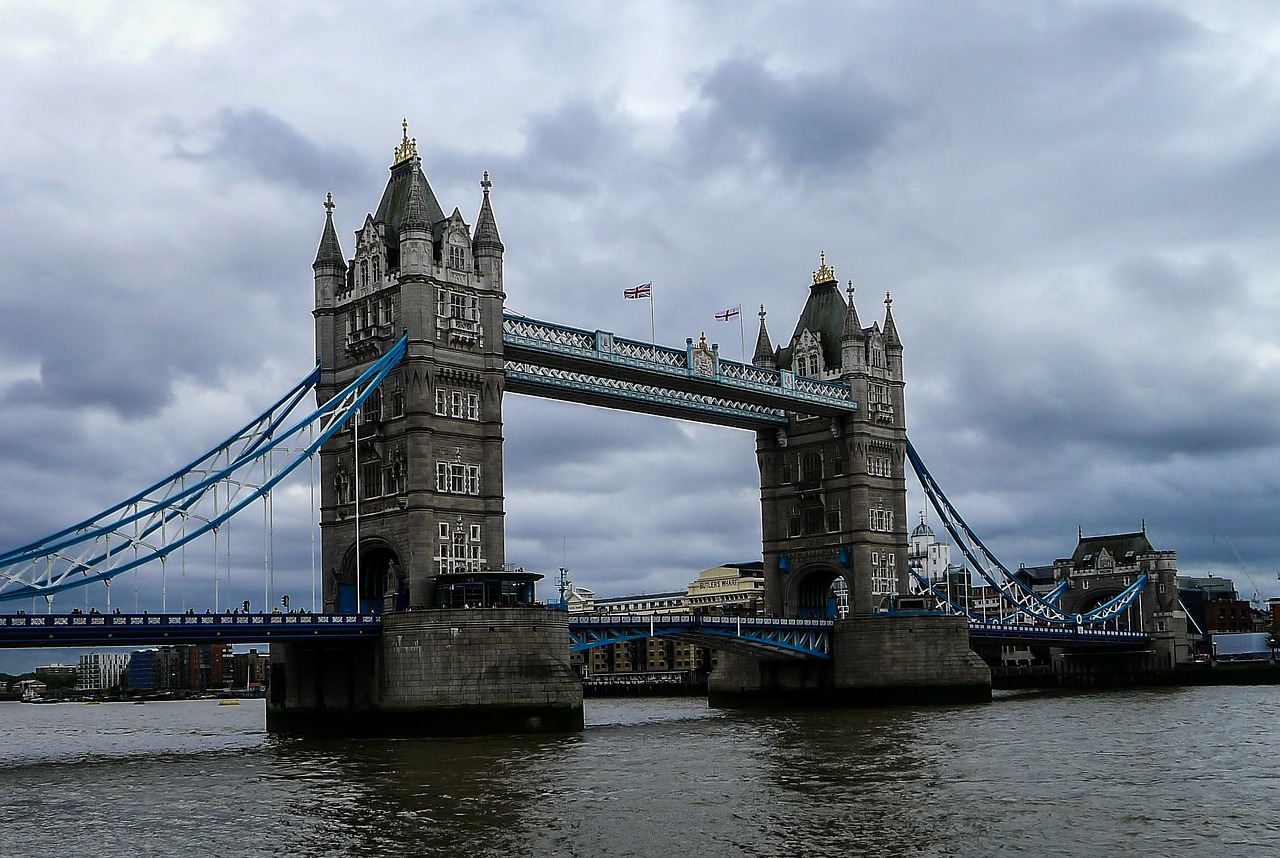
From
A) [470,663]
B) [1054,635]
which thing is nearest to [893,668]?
[1054,635]

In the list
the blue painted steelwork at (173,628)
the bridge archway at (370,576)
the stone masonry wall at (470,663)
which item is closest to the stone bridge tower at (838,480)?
the bridge archway at (370,576)

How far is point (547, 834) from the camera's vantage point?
33.6 m

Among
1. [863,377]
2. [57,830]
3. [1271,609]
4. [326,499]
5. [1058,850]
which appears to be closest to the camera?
[1058,850]

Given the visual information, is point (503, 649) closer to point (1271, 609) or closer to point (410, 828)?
point (410, 828)

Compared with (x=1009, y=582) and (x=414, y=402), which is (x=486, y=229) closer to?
(x=414, y=402)

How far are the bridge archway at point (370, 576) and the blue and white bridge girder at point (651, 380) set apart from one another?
11.0 meters

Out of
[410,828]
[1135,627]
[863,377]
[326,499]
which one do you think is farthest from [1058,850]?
[1135,627]

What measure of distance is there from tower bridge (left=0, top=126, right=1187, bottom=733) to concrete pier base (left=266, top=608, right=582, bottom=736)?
9cm

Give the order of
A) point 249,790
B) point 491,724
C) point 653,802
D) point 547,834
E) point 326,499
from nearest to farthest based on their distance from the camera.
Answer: point 547,834, point 653,802, point 249,790, point 491,724, point 326,499

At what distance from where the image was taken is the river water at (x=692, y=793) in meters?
32.4

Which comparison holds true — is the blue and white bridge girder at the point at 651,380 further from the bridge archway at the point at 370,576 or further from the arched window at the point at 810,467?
the bridge archway at the point at 370,576

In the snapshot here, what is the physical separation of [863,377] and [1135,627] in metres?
47.9

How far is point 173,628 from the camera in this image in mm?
59719

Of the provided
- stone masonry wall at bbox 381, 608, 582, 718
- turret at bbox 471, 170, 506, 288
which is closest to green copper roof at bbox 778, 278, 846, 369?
turret at bbox 471, 170, 506, 288
